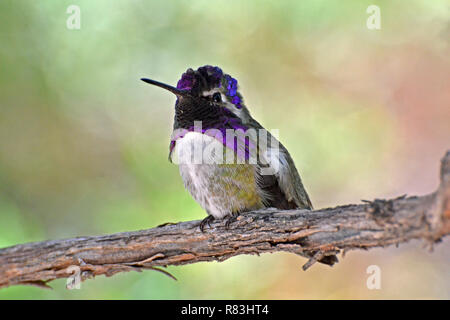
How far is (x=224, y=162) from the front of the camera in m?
4.59

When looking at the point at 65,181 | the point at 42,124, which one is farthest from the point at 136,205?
the point at 42,124

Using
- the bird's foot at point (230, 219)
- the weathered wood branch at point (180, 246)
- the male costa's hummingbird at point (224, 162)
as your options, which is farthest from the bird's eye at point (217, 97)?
the weathered wood branch at point (180, 246)

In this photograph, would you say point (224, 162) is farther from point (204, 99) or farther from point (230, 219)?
point (204, 99)

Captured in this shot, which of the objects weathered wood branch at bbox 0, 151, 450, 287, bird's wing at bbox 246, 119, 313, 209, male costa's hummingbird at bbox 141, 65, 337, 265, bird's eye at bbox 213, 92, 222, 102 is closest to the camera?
weathered wood branch at bbox 0, 151, 450, 287

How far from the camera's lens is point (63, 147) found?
7258mm

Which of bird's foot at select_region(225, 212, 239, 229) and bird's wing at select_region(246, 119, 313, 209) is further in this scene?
bird's wing at select_region(246, 119, 313, 209)

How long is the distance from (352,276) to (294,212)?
318 centimetres

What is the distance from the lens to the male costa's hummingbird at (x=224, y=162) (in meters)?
4.59

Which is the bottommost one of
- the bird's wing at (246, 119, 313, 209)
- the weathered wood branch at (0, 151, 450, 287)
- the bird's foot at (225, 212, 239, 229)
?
the weathered wood branch at (0, 151, 450, 287)

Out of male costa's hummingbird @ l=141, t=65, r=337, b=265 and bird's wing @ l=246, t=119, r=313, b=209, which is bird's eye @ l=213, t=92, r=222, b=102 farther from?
bird's wing @ l=246, t=119, r=313, b=209

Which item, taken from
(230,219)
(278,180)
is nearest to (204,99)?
(278,180)

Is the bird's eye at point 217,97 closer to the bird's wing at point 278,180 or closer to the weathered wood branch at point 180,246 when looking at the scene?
the bird's wing at point 278,180

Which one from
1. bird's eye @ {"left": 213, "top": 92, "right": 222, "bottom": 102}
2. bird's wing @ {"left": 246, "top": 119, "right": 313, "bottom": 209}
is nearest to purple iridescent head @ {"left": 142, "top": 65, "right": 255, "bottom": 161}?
bird's eye @ {"left": 213, "top": 92, "right": 222, "bottom": 102}

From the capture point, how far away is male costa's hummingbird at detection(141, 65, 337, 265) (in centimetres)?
459
